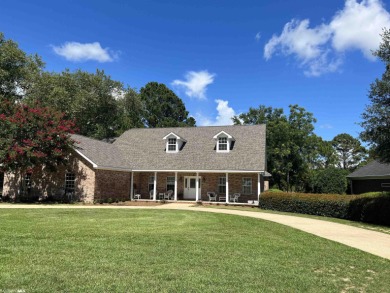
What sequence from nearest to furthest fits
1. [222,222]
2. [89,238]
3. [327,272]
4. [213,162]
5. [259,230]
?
[327,272]
[89,238]
[259,230]
[222,222]
[213,162]

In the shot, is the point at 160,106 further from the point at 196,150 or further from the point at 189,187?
the point at 189,187

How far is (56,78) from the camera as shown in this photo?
37.1 metres

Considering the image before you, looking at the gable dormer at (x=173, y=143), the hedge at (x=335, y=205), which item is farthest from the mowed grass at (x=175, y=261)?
the gable dormer at (x=173, y=143)

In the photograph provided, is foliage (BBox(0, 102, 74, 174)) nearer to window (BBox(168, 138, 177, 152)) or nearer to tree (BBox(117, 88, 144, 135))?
window (BBox(168, 138, 177, 152))

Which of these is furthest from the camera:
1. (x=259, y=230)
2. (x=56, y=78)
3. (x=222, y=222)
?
(x=56, y=78)

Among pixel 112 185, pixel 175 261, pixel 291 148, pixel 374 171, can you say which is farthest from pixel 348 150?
pixel 175 261

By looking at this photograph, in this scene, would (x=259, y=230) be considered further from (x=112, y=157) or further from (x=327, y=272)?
(x=112, y=157)

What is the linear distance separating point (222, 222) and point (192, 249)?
569cm

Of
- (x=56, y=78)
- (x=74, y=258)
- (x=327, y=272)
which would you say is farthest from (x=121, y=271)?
(x=56, y=78)

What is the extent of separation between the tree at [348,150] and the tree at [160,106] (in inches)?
1202

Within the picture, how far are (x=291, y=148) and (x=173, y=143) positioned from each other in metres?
17.4

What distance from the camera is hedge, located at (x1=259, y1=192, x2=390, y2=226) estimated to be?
16.5m

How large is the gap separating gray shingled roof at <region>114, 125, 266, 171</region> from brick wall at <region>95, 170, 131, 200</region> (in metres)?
1.43

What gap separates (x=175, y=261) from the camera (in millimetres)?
7078
